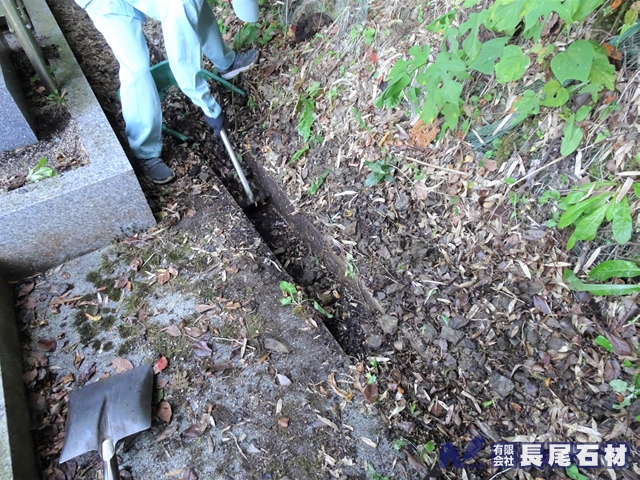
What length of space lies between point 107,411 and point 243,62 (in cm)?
304

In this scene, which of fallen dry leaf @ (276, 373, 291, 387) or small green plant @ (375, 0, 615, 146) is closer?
small green plant @ (375, 0, 615, 146)

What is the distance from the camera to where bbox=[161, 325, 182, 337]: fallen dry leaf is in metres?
A: 2.40

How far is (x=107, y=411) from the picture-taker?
204 centimetres

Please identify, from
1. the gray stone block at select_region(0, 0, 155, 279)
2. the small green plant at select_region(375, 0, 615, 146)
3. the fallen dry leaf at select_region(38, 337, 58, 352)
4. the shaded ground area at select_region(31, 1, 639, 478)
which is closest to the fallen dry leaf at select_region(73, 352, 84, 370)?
the fallen dry leaf at select_region(38, 337, 58, 352)

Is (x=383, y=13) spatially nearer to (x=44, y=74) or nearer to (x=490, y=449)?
(x=44, y=74)

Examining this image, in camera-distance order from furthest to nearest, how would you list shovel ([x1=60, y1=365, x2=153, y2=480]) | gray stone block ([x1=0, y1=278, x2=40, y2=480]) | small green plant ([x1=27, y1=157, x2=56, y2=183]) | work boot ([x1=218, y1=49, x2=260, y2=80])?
1. work boot ([x1=218, y1=49, x2=260, y2=80])
2. small green plant ([x1=27, y1=157, x2=56, y2=183])
3. shovel ([x1=60, y1=365, x2=153, y2=480])
4. gray stone block ([x1=0, y1=278, x2=40, y2=480])

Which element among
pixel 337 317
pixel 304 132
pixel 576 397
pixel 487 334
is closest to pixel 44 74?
pixel 304 132

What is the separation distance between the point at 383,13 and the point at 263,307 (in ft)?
7.72

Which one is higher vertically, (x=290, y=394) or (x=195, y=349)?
(x=195, y=349)

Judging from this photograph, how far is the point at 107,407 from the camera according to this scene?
2053 millimetres

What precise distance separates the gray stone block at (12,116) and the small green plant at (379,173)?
7.68 feet

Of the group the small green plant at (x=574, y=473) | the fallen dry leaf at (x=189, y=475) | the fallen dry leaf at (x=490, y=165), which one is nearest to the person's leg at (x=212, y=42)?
the fallen dry leaf at (x=490, y=165)

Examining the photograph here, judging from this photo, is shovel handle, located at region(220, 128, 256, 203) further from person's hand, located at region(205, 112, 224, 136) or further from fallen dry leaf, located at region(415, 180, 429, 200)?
fallen dry leaf, located at region(415, 180, 429, 200)

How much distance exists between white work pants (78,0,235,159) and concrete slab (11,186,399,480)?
2.50ft
